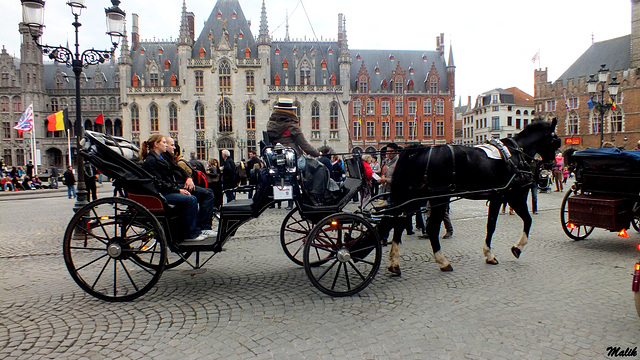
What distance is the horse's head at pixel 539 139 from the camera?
6.07m

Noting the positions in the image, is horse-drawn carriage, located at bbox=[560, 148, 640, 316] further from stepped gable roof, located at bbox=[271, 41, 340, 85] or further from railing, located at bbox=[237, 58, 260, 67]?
stepped gable roof, located at bbox=[271, 41, 340, 85]

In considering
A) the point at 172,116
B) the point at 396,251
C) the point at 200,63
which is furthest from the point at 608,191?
Result: the point at 172,116

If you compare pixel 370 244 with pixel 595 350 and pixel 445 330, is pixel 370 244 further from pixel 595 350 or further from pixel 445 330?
pixel 595 350

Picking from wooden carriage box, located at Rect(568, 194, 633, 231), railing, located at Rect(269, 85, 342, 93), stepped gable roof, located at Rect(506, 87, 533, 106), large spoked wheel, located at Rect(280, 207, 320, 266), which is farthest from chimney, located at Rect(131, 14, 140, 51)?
stepped gable roof, located at Rect(506, 87, 533, 106)

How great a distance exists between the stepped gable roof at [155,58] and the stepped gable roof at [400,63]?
20.2 meters

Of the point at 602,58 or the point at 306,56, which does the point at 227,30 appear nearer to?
the point at 306,56

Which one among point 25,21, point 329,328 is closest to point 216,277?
point 329,328

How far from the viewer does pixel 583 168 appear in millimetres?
6496

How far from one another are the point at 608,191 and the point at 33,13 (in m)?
12.5

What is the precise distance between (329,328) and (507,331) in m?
1.58

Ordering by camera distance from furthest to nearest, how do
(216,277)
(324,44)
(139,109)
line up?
(324,44), (139,109), (216,277)

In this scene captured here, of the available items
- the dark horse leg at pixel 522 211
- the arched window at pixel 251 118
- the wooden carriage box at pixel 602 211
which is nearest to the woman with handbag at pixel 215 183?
the dark horse leg at pixel 522 211

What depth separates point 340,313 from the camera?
3.80 meters

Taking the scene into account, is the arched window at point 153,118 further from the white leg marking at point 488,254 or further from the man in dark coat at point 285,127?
the white leg marking at point 488,254
